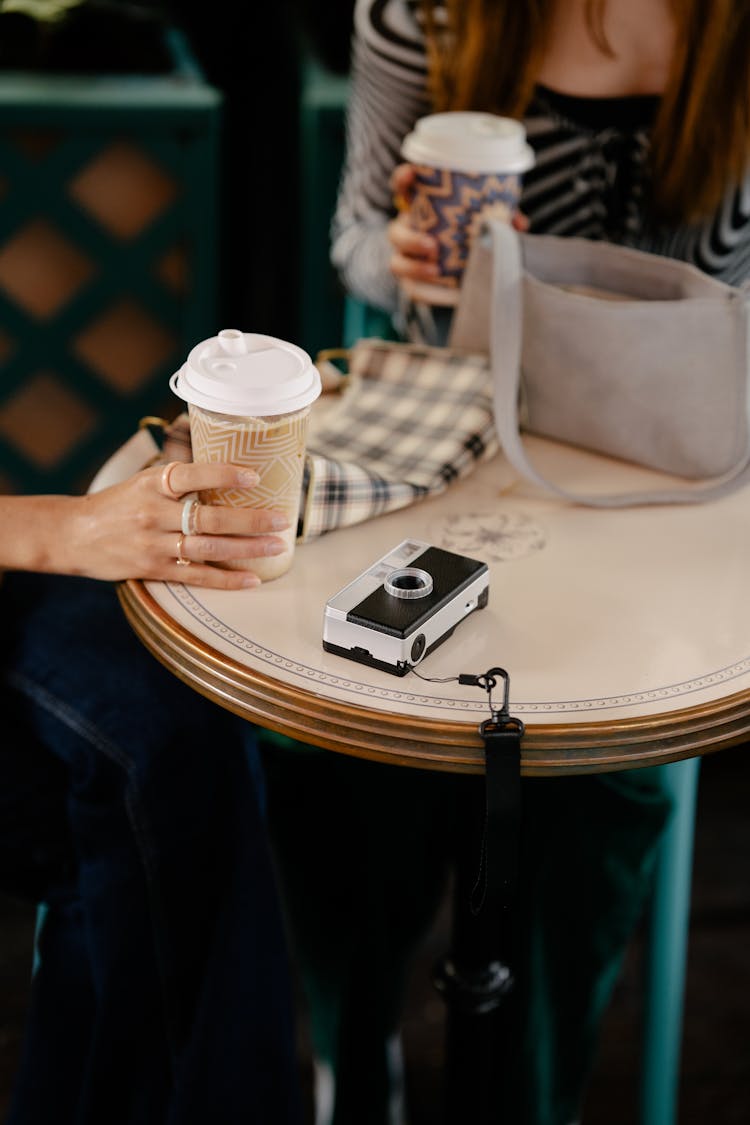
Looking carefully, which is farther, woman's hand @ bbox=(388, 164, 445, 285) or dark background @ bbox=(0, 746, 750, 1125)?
dark background @ bbox=(0, 746, 750, 1125)

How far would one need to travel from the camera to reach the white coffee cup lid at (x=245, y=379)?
83 centimetres

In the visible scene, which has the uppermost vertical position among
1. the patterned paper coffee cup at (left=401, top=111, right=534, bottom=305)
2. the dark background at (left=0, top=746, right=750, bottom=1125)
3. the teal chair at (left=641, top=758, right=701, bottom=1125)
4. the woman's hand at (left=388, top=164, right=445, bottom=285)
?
the patterned paper coffee cup at (left=401, top=111, right=534, bottom=305)

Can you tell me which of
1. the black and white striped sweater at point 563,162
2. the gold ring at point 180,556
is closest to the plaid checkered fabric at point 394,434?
the gold ring at point 180,556

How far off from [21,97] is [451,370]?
115cm

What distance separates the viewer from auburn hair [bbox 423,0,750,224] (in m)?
1.31

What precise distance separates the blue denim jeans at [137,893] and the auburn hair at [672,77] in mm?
781

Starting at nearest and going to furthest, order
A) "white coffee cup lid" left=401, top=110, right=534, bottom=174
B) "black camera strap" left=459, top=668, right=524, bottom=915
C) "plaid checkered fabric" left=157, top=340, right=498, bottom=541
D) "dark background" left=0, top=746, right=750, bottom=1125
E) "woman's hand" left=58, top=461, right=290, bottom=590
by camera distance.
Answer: "black camera strap" left=459, top=668, right=524, bottom=915 < "woman's hand" left=58, top=461, right=290, bottom=590 < "plaid checkered fabric" left=157, top=340, right=498, bottom=541 < "white coffee cup lid" left=401, top=110, right=534, bottom=174 < "dark background" left=0, top=746, right=750, bottom=1125

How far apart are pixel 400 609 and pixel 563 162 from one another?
2.72ft

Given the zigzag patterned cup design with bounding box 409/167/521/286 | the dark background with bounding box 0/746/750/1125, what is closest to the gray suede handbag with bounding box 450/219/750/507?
the zigzag patterned cup design with bounding box 409/167/521/286

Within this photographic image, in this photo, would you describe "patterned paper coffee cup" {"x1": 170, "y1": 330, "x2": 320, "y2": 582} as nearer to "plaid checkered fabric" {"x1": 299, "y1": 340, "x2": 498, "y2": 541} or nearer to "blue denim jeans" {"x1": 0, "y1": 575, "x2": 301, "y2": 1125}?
"plaid checkered fabric" {"x1": 299, "y1": 340, "x2": 498, "y2": 541}

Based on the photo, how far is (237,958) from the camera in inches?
41.0

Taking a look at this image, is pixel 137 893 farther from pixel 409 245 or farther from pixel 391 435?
pixel 409 245

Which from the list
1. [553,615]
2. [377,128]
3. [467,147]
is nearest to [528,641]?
[553,615]

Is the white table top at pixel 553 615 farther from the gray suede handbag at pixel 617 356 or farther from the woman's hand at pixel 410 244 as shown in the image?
the woman's hand at pixel 410 244
